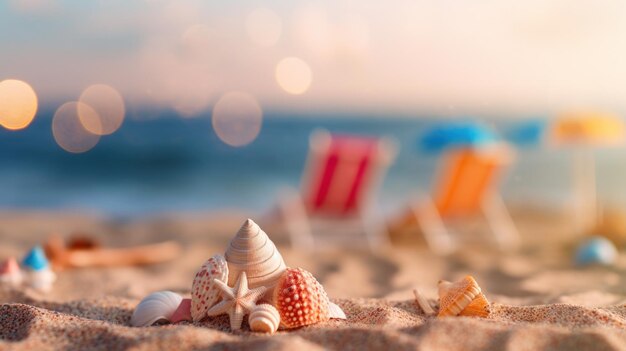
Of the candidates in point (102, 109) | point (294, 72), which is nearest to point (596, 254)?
point (294, 72)

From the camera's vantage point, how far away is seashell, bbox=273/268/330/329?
2365mm

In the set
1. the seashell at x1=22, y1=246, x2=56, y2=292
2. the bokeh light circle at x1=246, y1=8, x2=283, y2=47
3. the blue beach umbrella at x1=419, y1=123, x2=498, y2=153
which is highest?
the bokeh light circle at x1=246, y1=8, x2=283, y2=47

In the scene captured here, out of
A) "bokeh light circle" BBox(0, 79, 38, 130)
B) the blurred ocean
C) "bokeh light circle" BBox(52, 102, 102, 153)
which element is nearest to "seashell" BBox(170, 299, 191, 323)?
the blurred ocean

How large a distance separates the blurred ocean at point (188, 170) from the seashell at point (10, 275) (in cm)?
658

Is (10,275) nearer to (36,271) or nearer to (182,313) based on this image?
(36,271)

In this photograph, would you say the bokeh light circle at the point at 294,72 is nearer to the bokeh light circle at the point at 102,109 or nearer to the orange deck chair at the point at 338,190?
the bokeh light circle at the point at 102,109

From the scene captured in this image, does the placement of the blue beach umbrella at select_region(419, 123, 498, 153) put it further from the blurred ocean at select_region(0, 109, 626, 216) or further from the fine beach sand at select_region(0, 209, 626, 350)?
the blurred ocean at select_region(0, 109, 626, 216)

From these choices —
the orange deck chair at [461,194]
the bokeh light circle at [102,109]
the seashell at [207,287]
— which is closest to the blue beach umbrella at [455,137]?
the orange deck chair at [461,194]

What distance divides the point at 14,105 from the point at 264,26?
916 centimetres

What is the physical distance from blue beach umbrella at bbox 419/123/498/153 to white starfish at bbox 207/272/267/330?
12.8ft

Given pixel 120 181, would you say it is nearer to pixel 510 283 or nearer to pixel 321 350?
pixel 510 283

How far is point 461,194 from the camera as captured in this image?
6.36 meters

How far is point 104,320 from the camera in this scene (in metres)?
2.75

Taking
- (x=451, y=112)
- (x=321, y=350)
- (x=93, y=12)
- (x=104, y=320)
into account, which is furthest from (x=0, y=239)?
(x=451, y=112)
